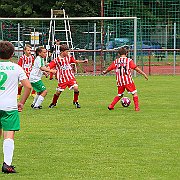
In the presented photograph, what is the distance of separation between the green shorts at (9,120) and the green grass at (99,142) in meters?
0.58

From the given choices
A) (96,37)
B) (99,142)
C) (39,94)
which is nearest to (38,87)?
(39,94)

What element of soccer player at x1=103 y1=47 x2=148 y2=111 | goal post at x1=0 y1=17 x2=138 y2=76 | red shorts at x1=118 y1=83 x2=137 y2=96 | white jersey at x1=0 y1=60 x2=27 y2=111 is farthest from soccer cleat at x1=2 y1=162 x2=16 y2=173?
goal post at x1=0 y1=17 x2=138 y2=76

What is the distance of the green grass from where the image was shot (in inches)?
352

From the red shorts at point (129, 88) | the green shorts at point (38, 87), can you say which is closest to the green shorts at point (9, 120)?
the red shorts at point (129, 88)

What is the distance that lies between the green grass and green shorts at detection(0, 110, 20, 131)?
583 mm

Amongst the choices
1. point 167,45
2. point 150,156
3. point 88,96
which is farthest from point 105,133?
point 167,45

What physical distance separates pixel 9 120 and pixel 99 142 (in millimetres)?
2883

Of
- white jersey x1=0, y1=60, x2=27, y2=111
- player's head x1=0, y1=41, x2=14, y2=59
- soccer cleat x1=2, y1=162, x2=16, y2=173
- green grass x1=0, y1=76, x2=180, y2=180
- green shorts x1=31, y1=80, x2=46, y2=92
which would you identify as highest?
player's head x1=0, y1=41, x2=14, y2=59

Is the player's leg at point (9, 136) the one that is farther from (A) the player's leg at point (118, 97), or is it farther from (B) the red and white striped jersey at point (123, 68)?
(A) the player's leg at point (118, 97)

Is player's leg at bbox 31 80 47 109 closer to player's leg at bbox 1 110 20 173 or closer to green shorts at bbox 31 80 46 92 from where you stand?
green shorts at bbox 31 80 46 92

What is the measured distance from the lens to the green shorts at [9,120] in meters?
8.76

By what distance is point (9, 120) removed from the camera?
877cm

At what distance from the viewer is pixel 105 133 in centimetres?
1247

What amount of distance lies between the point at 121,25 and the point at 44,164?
24.7 metres
